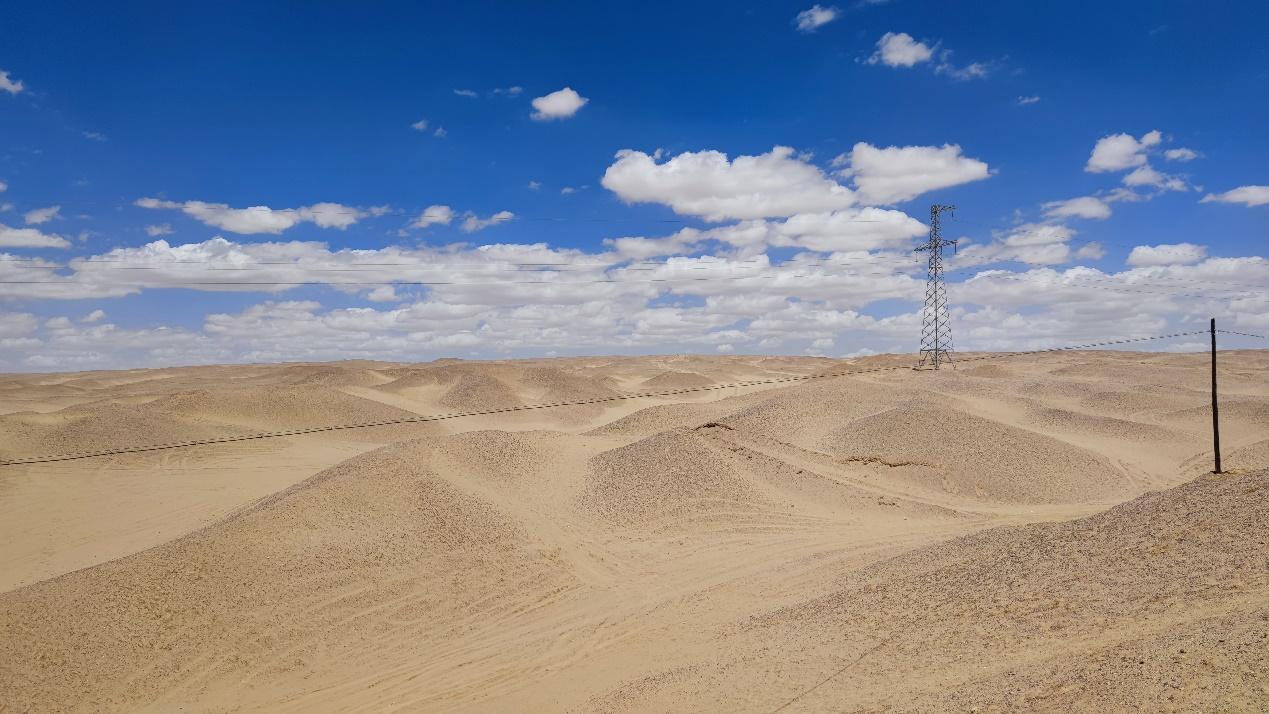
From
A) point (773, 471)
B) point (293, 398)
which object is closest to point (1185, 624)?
point (773, 471)

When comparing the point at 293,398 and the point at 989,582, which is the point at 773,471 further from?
the point at 293,398

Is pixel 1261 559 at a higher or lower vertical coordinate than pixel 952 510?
higher

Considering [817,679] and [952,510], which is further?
[952,510]

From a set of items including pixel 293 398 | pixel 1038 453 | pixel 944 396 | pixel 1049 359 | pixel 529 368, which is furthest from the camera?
pixel 1049 359

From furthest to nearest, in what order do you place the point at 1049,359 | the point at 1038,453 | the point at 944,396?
1. the point at 1049,359
2. the point at 944,396
3. the point at 1038,453

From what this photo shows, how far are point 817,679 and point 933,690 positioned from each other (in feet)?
4.97

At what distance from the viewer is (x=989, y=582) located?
1011cm

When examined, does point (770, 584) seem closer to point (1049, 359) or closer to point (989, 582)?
point (989, 582)

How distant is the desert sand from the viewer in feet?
26.6

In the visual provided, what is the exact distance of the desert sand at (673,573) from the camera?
319 inches

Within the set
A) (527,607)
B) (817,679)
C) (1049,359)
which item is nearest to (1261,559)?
(817,679)

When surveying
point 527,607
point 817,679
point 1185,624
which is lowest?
point 527,607

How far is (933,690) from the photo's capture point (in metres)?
7.38

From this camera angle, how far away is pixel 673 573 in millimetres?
15094
